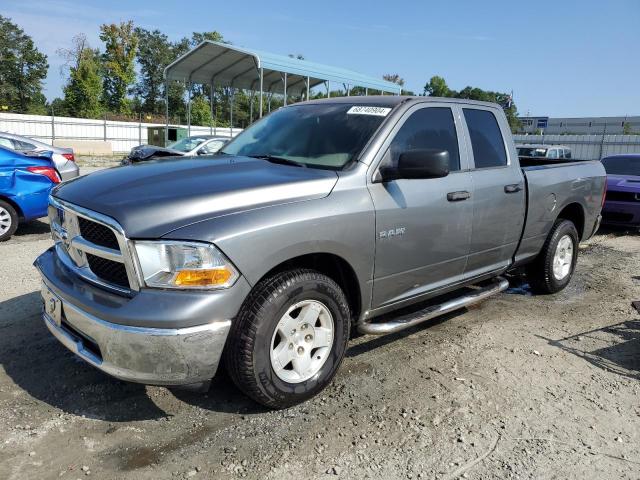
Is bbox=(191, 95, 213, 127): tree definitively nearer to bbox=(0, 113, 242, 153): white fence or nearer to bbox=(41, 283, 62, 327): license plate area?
bbox=(0, 113, 242, 153): white fence

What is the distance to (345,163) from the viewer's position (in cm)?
341

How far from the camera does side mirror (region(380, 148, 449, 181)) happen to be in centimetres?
323

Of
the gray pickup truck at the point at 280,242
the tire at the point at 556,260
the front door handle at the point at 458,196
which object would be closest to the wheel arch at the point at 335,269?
the gray pickup truck at the point at 280,242

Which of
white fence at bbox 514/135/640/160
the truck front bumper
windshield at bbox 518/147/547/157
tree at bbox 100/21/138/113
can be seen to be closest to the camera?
the truck front bumper

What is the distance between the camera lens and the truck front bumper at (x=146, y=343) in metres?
2.51

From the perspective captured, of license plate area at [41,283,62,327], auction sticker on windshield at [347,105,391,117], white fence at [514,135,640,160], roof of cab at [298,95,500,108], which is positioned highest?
white fence at [514,135,640,160]

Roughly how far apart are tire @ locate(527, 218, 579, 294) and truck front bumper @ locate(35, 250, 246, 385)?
12.8ft

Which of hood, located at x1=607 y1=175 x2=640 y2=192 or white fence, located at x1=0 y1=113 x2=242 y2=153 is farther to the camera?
white fence, located at x1=0 y1=113 x2=242 y2=153

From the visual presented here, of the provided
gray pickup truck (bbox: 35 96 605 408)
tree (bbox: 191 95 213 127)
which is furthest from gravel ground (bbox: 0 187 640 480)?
tree (bbox: 191 95 213 127)

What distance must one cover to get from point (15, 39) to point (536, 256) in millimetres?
65089

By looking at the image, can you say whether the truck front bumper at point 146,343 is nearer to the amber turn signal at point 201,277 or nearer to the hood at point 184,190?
the amber turn signal at point 201,277

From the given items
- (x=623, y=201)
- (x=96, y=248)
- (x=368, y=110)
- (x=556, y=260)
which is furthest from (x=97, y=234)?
(x=623, y=201)

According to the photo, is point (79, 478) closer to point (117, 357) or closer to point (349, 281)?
point (117, 357)

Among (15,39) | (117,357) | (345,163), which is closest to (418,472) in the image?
(117,357)
